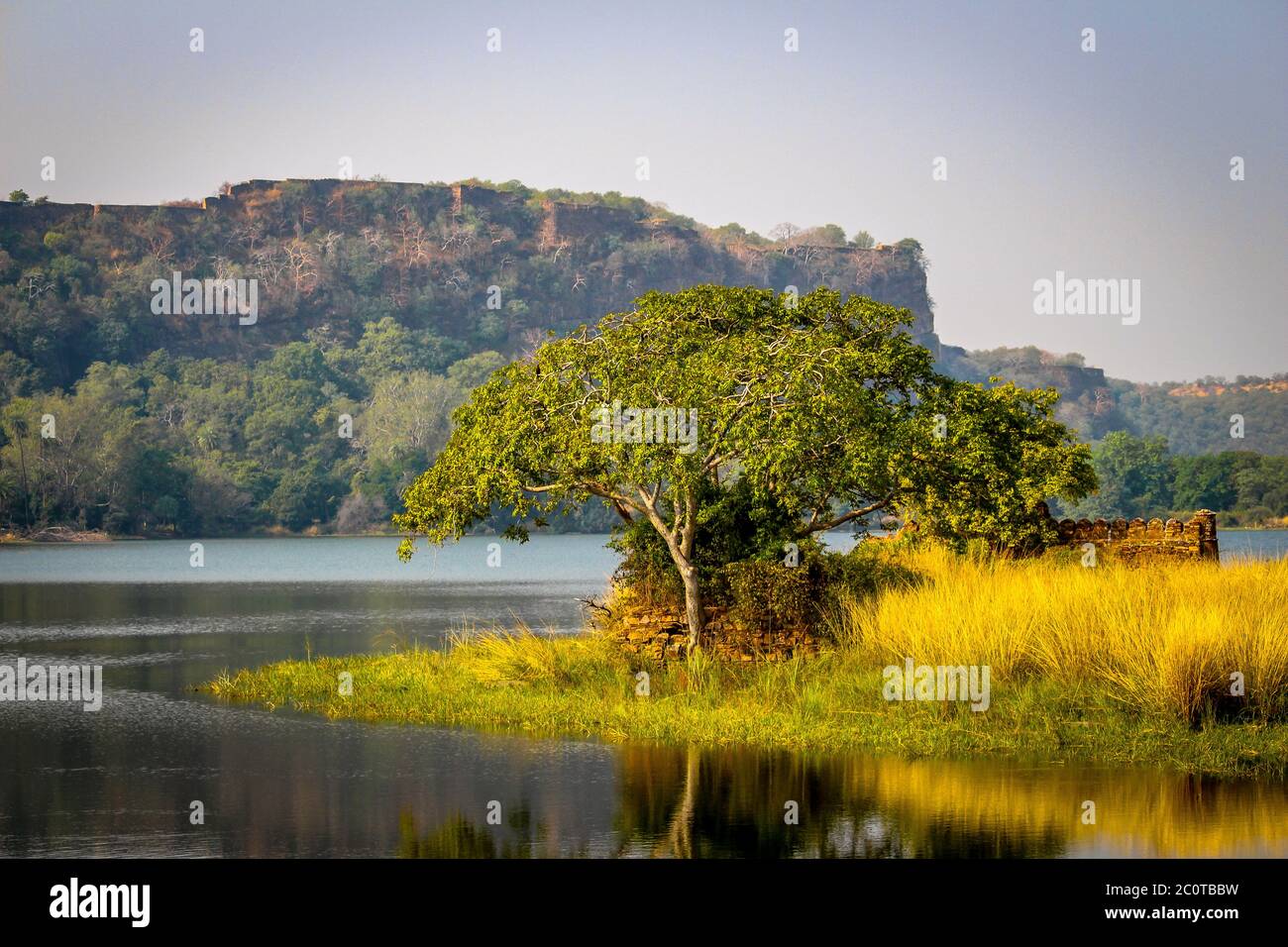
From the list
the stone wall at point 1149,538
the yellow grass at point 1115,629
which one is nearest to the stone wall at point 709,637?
the yellow grass at point 1115,629

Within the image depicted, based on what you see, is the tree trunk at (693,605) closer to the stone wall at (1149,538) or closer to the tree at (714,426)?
the tree at (714,426)

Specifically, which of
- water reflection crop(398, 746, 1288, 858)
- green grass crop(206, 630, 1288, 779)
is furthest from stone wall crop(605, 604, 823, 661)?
water reflection crop(398, 746, 1288, 858)

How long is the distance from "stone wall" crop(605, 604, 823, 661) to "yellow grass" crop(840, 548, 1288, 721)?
75cm

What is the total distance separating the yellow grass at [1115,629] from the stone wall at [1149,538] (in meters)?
5.34

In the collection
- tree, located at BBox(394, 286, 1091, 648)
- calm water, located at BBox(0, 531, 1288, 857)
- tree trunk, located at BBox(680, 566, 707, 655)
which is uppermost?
tree, located at BBox(394, 286, 1091, 648)

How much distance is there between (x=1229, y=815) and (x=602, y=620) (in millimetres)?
10926

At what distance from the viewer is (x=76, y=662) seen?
1058 inches

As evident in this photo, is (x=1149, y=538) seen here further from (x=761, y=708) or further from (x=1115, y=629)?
(x=761, y=708)

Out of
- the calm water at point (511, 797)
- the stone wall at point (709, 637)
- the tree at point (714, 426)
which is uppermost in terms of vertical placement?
the tree at point (714, 426)

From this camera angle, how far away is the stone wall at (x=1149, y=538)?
2662 centimetres

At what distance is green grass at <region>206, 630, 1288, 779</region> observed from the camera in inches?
598

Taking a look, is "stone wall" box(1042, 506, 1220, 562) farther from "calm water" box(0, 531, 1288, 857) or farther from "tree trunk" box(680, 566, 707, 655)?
"calm water" box(0, 531, 1288, 857)
